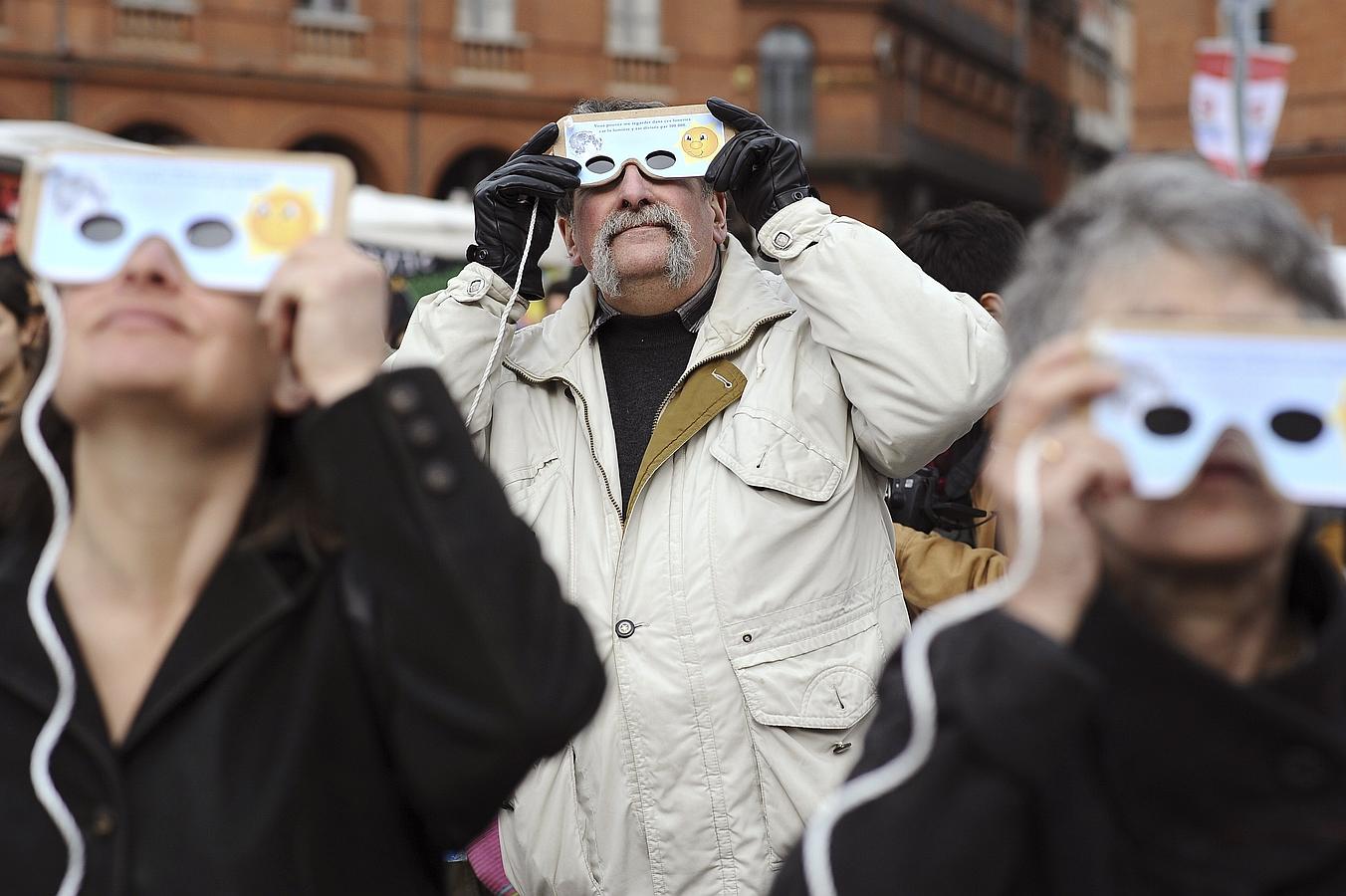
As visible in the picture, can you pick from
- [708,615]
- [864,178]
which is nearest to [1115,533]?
[708,615]

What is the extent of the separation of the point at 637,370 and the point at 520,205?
0.42m

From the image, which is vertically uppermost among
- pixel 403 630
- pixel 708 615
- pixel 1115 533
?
pixel 1115 533

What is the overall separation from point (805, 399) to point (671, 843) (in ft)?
2.86

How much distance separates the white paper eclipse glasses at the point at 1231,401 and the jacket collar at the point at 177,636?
0.92m

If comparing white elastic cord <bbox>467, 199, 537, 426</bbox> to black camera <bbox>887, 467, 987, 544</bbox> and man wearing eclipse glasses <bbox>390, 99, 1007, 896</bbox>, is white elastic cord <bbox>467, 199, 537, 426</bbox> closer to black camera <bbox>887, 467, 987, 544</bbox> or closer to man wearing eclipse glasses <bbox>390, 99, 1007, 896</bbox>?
man wearing eclipse glasses <bbox>390, 99, 1007, 896</bbox>

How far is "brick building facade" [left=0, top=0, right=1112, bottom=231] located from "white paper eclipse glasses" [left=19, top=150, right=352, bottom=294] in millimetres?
21101

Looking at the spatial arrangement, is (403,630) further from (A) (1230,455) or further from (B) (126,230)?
(A) (1230,455)

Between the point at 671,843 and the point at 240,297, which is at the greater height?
the point at 240,297

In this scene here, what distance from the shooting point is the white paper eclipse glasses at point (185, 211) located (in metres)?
1.86

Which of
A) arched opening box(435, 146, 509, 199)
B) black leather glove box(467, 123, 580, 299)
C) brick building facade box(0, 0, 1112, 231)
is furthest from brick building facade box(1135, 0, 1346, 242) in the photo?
black leather glove box(467, 123, 580, 299)

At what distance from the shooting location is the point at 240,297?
188 cm

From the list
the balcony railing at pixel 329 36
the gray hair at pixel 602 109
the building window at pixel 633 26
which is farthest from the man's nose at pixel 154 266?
the building window at pixel 633 26

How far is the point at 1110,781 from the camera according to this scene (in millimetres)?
1670

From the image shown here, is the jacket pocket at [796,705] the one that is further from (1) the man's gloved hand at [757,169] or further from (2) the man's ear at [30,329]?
(2) the man's ear at [30,329]
